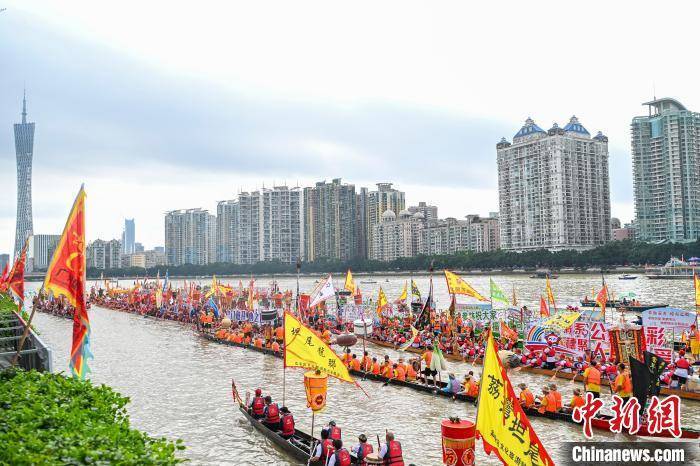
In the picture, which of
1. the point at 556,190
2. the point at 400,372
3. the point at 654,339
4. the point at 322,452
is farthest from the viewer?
the point at 556,190

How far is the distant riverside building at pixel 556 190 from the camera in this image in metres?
134

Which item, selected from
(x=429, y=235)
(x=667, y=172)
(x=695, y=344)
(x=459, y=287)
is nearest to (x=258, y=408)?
(x=459, y=287)

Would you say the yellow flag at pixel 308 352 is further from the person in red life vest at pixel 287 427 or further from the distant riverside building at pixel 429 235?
the distant riverside building at pixel 429 235

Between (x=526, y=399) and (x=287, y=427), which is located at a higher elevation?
(x=526, y=399)

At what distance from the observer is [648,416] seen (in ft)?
37.8

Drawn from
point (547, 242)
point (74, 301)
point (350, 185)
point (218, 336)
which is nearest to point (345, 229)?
point (350, 185)

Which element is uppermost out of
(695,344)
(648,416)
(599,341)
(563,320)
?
(563,320)

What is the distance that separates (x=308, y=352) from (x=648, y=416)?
755cm

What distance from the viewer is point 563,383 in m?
20.1

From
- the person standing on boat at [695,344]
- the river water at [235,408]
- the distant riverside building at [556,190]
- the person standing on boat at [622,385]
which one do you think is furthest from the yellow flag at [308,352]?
the distant riverside building at [556,190]

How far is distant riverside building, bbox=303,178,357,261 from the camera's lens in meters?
186

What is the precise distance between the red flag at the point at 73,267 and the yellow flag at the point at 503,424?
6.49 meters

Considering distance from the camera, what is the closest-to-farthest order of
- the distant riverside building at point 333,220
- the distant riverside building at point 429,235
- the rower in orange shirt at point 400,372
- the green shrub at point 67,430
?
the green shrub at point 67,430, the rower in orange shirt at point 400,372, the distant riverside building at point 429,235, the distant riverside building at point 333,220

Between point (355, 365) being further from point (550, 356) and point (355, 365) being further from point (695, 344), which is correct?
point (695, 344)
